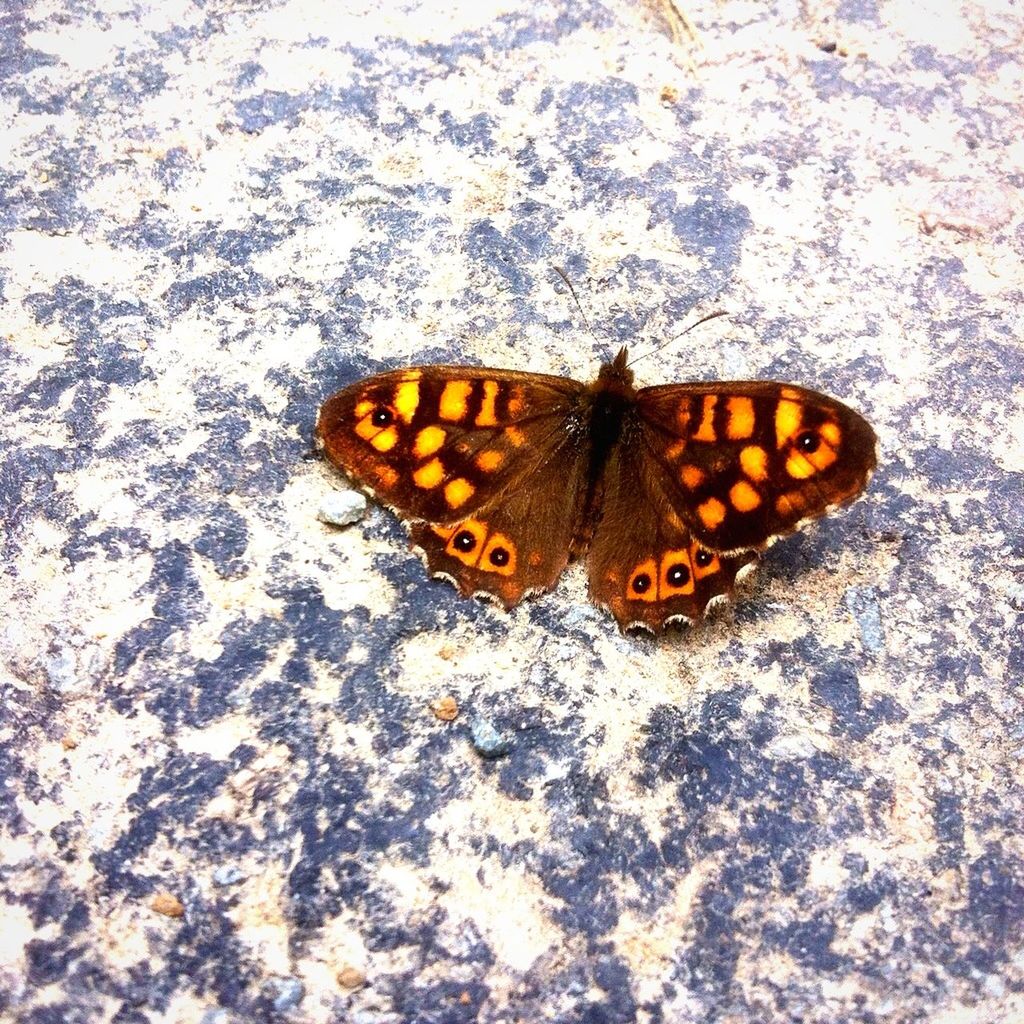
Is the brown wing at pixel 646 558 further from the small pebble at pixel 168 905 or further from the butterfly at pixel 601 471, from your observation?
the small pebble at pixel 168 905

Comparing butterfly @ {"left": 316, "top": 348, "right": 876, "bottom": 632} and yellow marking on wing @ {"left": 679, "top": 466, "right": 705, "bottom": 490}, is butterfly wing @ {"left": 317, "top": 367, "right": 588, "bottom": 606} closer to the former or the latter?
butterfly @ {"left": 316, "top": 348, "right": 876, "bottom": 632}

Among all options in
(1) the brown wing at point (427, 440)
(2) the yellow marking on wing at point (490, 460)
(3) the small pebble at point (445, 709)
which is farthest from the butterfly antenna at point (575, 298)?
(3) the small pebble at point (445, 709)

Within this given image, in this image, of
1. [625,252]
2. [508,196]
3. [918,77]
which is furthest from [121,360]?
[918,77]

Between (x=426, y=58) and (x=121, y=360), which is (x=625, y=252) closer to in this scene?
(x=426, y=58)

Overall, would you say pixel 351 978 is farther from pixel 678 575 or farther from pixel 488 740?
pixel 678 575

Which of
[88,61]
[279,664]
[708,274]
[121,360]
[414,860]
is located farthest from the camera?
[88,61]

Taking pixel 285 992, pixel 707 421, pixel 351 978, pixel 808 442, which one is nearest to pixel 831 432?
pixel 808 442
